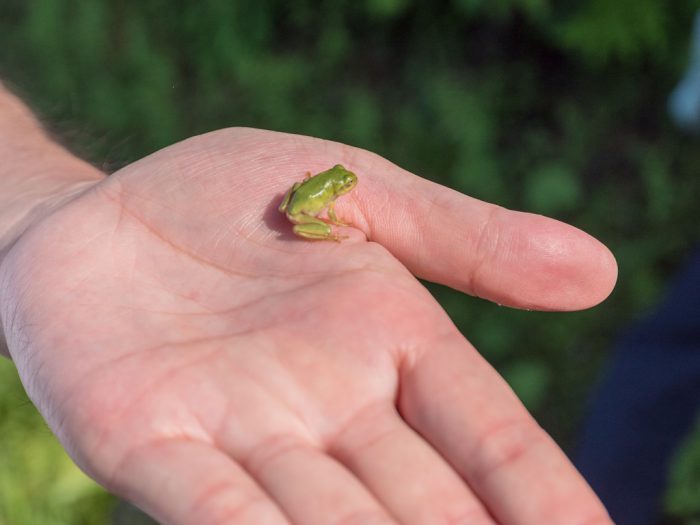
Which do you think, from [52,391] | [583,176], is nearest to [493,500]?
[52,391]

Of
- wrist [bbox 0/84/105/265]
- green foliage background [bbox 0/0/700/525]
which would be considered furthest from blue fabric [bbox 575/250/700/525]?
wrist [bbox 0/84/105/265]

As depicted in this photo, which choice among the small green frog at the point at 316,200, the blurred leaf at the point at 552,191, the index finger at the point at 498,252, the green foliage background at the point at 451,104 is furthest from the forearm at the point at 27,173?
the blurred leaf at the point at 552,191

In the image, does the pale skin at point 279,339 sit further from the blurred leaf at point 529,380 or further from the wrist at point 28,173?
the blurred leaf at point 529,380

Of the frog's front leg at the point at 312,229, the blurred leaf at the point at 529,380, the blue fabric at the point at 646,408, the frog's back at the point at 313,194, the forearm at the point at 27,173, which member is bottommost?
the blurred leaf at the point at 529,380

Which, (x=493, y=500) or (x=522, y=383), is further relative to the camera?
(x=522, y=383)

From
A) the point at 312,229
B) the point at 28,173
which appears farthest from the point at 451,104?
the point at 312,229

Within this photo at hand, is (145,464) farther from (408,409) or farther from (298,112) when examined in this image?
(298,112)
